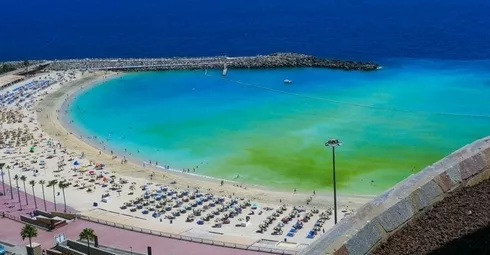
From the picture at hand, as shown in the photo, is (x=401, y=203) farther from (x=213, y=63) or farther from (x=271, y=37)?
(x=271, y=37)

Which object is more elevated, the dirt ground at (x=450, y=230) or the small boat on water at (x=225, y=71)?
the dirt ground at (x=450, y=230)

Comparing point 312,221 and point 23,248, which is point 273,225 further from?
point 23,248

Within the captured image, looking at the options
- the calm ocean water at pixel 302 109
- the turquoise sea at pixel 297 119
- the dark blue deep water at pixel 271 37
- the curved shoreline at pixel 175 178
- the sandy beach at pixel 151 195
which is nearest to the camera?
the sandy beach at pixel 151 195

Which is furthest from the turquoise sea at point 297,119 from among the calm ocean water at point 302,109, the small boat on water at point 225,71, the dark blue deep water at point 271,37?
the dark blue deep water at point 271,37

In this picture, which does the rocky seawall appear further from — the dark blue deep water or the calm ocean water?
the dark blue deep water

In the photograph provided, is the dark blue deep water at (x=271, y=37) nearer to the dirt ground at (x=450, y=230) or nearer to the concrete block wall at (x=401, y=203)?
the concrete block wall at (x=401, y=203)

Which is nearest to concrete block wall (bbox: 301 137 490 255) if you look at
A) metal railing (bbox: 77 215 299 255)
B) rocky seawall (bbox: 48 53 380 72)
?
metal railing (bbox: 77 215 299 255)
